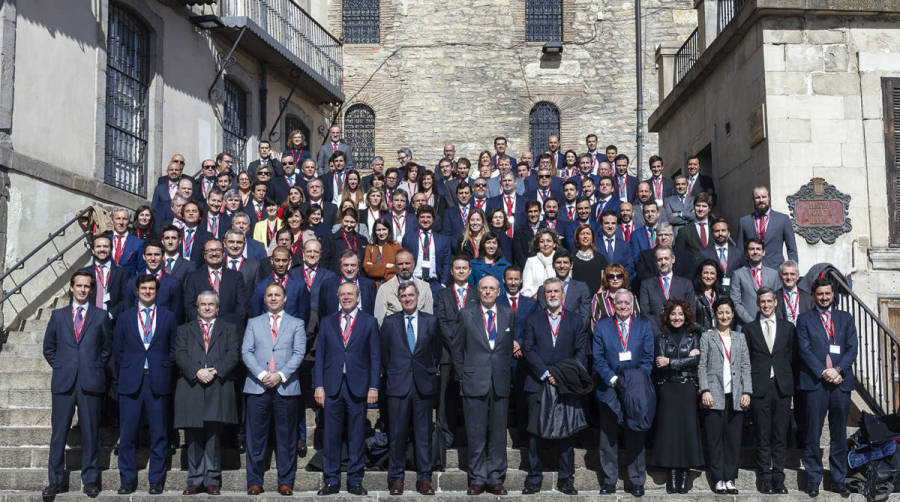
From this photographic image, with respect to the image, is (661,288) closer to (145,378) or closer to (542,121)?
(145,378)

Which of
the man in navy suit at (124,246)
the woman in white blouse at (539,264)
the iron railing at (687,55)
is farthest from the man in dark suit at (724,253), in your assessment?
the iron railing at (687,55)

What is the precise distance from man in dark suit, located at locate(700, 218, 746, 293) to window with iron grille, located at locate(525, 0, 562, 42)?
14701 millimetres

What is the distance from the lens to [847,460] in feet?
26.8

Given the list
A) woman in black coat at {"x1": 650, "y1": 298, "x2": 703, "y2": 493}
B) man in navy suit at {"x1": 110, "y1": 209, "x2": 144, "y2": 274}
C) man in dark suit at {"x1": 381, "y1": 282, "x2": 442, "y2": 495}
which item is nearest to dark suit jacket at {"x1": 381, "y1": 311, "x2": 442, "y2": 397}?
man in dark suit at {"x1": 381, "y1": 282, "x2": 442, "y2": 495}

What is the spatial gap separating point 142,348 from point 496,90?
639 inches

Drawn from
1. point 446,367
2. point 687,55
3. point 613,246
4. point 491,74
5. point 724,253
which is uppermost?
point 491,74

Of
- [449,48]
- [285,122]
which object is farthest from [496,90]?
[285,122]

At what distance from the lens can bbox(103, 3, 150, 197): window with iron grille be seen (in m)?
13.7

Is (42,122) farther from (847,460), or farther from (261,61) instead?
(847,460)

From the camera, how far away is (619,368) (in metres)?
8.05

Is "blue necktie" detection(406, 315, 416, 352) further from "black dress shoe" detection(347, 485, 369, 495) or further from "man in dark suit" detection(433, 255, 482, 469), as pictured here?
"black dress shoe" detection(347, 485, 369, 495)

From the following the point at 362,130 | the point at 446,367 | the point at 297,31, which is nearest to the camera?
the point at 446,367

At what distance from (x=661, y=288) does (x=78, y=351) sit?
5174mm

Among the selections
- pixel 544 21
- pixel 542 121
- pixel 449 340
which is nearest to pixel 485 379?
pixel 449 340
